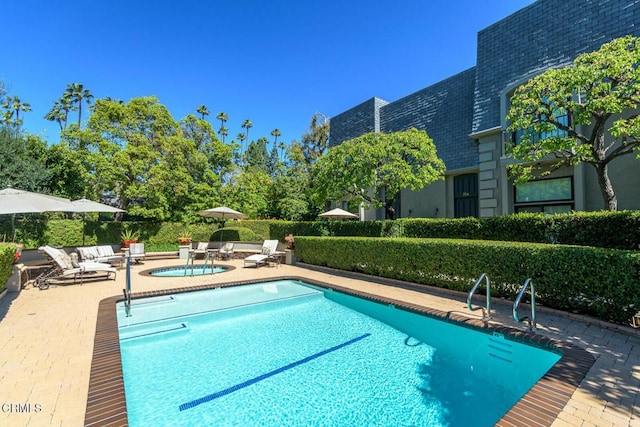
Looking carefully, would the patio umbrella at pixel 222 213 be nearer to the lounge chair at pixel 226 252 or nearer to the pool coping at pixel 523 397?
the lounge chair at pixel 226 252

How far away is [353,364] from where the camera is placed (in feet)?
14.7

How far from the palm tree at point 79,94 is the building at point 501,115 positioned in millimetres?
43950

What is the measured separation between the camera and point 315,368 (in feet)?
14.3

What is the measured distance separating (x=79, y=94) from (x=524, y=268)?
5364 centimetres

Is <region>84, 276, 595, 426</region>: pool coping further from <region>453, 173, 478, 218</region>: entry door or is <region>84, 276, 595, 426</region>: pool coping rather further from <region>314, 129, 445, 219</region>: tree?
<region>453, 173, 478, 218</region>: entry door

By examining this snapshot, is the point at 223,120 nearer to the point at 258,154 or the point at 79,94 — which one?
the point at 258,154

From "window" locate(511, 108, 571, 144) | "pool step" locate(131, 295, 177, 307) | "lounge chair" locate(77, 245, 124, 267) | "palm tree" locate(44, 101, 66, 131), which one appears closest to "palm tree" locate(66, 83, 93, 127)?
"palm tree" locate(44, 101, 66, 131)

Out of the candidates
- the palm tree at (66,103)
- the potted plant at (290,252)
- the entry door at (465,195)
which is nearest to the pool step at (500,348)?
→ the potted plant at (290,252)

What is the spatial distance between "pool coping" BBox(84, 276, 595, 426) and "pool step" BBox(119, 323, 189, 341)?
33 cm

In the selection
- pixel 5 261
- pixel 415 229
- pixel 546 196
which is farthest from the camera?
pixel 546 196

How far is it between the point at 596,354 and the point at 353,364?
10.9 feet

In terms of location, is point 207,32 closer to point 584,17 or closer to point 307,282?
point 307,282

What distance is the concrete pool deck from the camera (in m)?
2.80

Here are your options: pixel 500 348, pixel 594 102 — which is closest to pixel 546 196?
pixel 594 102
